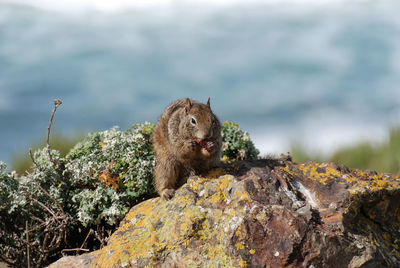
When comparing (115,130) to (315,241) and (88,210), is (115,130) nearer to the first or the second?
(88,210)

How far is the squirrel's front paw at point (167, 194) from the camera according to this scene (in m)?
5.54

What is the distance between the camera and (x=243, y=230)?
4520 mm

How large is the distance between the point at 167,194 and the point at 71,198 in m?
1.78

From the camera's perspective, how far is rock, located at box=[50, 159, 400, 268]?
4.49m

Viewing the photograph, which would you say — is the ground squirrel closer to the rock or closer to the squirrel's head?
the squirrel's head

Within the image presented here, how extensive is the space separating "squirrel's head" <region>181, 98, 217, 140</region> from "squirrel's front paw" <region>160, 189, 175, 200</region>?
744 mm

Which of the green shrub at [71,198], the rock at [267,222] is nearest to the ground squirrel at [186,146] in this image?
the rock at [267,222]

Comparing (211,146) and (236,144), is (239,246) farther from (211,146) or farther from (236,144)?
(236,144)

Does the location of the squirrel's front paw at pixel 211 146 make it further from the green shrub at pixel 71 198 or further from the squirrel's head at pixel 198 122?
the green shrub at pixel 71 198

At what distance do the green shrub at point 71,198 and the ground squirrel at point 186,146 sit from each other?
2.15 ft

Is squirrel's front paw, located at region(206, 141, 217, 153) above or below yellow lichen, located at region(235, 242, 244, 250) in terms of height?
above

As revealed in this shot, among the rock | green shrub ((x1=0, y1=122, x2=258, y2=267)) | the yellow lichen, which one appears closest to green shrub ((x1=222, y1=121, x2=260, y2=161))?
green shrub ((x1=0, y1=122, x2=258, y2=267))

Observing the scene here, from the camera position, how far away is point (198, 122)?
5504 mm

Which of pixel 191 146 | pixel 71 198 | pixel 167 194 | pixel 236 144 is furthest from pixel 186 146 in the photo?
pixel 236 144
